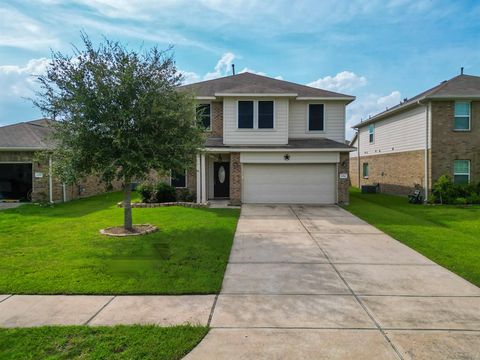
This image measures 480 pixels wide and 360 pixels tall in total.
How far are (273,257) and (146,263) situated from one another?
8.66 ft

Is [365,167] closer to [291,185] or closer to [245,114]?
[291,185]

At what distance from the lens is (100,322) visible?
4.08 meters

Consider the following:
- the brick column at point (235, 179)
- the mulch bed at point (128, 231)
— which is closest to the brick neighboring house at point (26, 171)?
the brick column at point (235, 179)

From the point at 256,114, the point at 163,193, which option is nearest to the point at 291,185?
the point at 256,114

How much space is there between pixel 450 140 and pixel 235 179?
34.8ft

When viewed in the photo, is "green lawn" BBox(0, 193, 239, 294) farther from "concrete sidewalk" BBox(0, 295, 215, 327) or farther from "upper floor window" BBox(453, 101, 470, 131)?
"upper floor window" BBox(453, 101, 470, 131)

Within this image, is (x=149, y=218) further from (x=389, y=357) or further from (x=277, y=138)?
(x=389, y=357)

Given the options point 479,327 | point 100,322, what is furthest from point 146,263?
point 479,327

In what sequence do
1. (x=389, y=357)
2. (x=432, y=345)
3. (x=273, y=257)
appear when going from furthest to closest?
(x=273, y=257), (x=432, y=345), (x=389, y=357)

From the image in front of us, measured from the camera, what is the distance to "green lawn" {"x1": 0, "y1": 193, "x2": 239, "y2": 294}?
5297 mm

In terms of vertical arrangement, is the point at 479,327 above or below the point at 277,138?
below

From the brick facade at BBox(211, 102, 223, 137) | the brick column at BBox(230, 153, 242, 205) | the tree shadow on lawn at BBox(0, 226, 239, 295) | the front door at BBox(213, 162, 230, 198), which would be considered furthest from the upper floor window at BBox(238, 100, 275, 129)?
the tree shadow on lawn at BBox(0, 226, 239, 295)

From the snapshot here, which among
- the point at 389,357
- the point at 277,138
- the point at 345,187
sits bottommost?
the point at 389,357

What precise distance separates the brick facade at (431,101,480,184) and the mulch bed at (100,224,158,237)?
13805 mm
